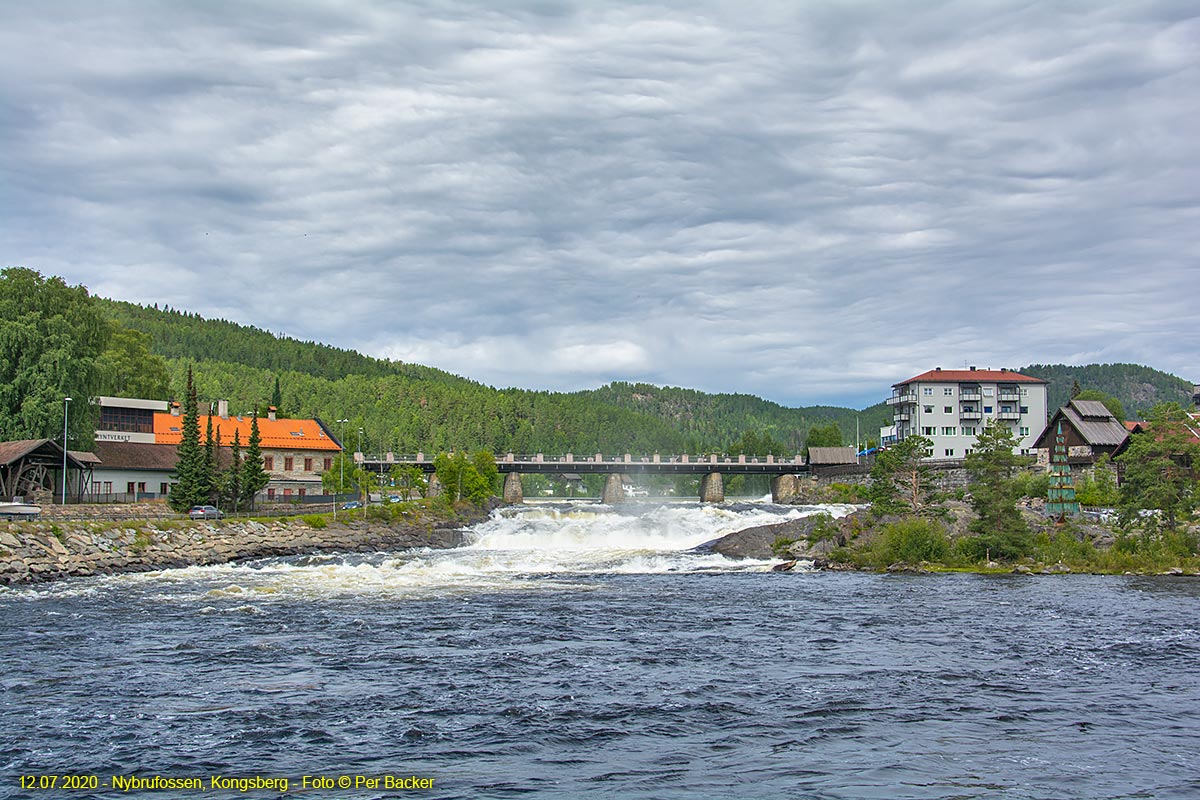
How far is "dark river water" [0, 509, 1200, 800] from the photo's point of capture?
1852 cm

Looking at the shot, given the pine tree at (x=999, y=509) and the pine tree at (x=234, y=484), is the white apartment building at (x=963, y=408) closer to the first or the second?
the pine tree at (x=999, y=509)

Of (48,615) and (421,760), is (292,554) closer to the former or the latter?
(48,615)

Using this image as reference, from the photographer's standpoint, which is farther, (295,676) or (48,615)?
(48,615)

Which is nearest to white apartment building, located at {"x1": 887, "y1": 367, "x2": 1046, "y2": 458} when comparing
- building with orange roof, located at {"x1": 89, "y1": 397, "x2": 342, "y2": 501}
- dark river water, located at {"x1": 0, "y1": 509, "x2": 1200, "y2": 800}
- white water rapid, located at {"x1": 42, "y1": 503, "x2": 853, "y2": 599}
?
white water rapid, located at {"x1": 42, "y1": 503, "x2": 853, "y2": 599}

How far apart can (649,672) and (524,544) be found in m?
54.0

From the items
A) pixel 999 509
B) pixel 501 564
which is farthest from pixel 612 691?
pixel 999 509

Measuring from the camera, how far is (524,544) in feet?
265

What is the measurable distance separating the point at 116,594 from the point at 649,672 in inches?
1111

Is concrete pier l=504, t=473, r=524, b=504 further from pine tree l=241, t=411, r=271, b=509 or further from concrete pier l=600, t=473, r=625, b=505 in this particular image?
pine tree l=241, t=411, r=271, b=509

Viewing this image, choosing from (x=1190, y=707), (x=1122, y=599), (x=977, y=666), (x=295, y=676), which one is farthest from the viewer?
(x=1122, y=599)

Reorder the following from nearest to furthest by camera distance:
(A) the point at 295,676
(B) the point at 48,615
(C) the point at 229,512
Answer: (A) the point at 295,676, (B) the point at 48,615, (C) the point at 229,512

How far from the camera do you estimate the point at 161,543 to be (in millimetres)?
60844

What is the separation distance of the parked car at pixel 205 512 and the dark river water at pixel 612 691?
25.0 meters

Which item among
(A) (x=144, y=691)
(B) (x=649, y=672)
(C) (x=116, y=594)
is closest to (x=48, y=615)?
(C) (x=116, y=594)
